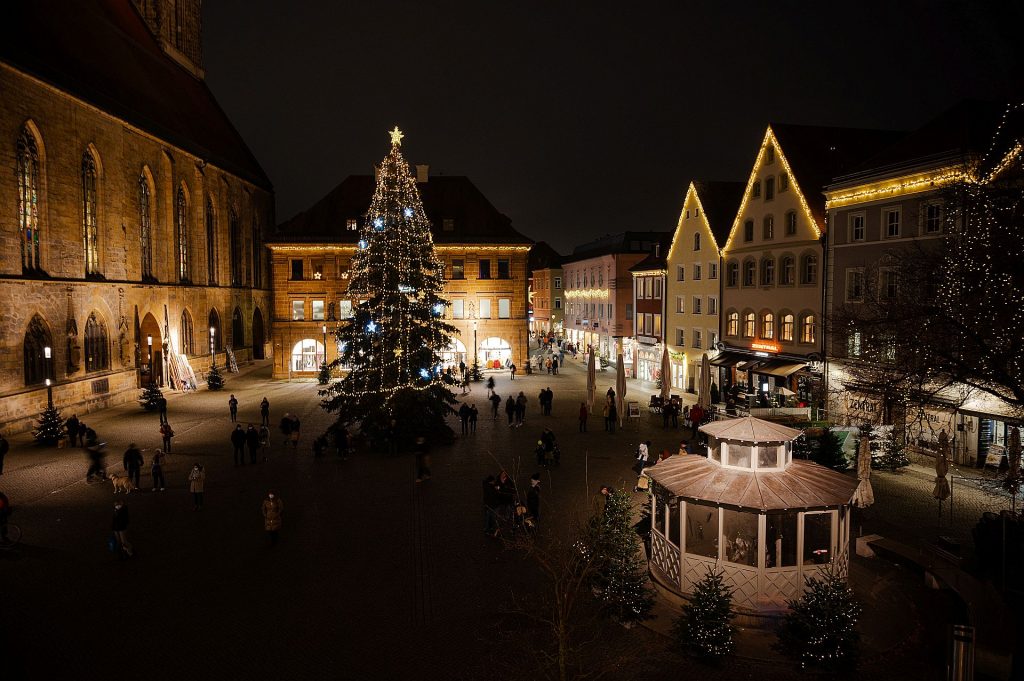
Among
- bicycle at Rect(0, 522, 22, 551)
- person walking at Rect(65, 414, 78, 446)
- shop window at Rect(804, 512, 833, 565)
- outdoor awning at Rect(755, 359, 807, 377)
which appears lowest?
shop window at Rect(804, 512, 833, 565)

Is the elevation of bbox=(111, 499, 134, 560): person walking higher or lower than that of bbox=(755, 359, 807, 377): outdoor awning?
lower

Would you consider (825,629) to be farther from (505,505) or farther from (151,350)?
(151,350)

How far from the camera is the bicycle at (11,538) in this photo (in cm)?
1504

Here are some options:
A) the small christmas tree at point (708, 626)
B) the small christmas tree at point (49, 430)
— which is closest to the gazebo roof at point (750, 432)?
the small christmas tree at point (708, 626)

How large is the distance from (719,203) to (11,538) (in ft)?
119

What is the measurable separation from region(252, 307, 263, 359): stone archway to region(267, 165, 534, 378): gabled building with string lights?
16.6 meters

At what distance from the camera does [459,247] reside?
52125mm

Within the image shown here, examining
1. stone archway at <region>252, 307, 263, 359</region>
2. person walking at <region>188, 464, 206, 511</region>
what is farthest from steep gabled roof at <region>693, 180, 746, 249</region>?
stone archway at <region>252, 307, 263, 359</region>

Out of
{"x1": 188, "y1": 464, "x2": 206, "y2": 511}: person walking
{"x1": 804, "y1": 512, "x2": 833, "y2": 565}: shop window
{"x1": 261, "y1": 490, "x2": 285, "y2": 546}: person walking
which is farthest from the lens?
{"x1": 188, "y1": 464, "x2": 206, "y2": 511}: person walking

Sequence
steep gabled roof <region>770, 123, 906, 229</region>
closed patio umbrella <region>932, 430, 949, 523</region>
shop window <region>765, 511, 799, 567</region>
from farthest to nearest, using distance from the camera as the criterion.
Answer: steep gabled roof <region>770, 123, 906, 229</region> → closed patio umbrella <region>932, 430, 949, 523</region> → shop window <region>765, 511, 799, 567</region>

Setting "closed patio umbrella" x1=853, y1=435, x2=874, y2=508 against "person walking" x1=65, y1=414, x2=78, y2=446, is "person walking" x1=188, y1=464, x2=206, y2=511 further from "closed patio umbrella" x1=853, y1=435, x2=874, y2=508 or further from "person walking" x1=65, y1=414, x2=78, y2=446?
"closed patio umbrella" x1=853, y1=435, x2=874, y2=508

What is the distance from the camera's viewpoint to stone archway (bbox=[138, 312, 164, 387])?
1768 inches

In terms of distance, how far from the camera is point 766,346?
1304 inches

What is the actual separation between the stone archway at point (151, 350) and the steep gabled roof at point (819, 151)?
126 feet
